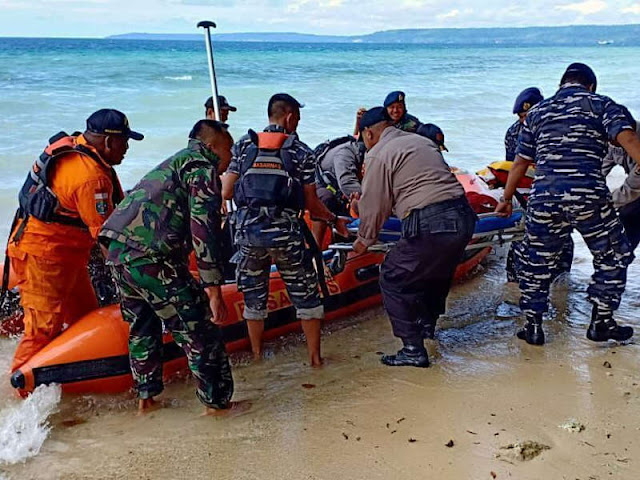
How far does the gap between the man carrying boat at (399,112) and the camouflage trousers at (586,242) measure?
4.46 feet

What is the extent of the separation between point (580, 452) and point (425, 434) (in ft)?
2.18

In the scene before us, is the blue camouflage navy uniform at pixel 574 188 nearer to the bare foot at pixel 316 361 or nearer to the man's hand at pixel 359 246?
the man's hand at pixel 359 246

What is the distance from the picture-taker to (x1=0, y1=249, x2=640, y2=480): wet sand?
2992 mm

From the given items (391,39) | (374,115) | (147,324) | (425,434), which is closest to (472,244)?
(374,115)

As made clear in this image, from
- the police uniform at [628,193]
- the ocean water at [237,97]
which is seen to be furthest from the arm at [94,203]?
the ocean water at [237,97]

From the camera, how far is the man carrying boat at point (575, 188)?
371cm

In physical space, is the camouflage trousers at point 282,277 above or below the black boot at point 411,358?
above

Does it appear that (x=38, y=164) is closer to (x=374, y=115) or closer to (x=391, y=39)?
(x=374, y=115)

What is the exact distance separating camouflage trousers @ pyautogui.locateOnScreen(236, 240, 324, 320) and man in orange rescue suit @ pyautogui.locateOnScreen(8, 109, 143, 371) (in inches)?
31.4

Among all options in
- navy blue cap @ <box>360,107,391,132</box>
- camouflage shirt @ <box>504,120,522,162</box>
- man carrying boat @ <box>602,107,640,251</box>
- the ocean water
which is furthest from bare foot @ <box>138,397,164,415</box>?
the ocean water

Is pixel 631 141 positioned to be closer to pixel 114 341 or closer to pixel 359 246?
pixel 359 246

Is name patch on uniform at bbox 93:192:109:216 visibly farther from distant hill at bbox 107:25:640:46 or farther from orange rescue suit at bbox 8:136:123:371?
distant hill at bbox 107:25:640:46

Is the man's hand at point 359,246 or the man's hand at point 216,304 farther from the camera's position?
the man's hand at point 359,246

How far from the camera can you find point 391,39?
112188 mm
